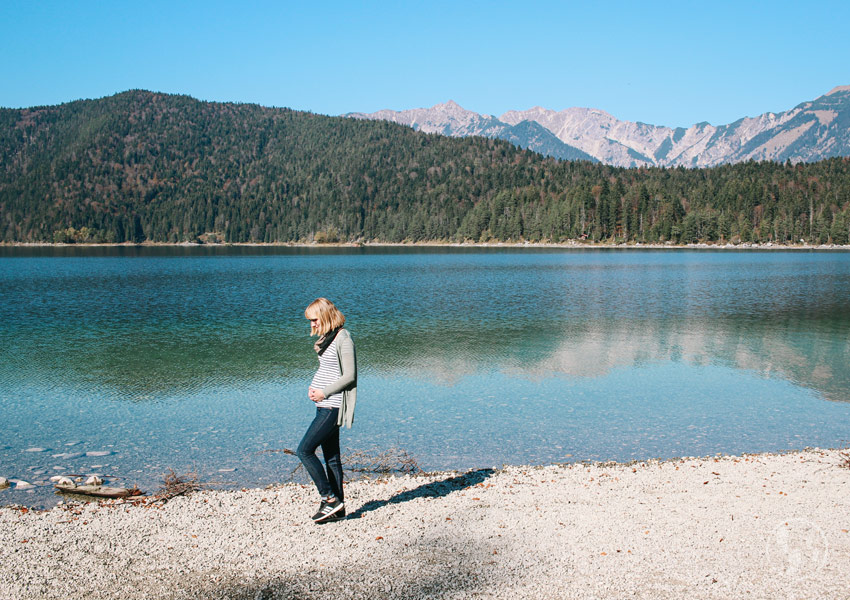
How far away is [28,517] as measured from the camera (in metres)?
8.80

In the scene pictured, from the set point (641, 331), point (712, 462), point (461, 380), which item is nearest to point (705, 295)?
point (641, 331)

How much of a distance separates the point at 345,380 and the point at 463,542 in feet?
8.18

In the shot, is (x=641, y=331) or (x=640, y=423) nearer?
(x=640, y=423)

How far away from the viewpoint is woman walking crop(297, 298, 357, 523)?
7.94 meters

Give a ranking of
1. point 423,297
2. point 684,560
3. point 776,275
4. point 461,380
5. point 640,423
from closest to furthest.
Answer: point 684,560 < point 640,423 < point 461,380 < point 423,297 < point 776,275

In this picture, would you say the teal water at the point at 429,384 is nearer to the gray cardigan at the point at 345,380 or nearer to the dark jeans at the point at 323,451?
the dark jeans at the point at 323,451

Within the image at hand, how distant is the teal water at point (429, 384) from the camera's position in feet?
43.0

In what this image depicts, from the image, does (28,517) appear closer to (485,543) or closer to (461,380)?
(485,543)

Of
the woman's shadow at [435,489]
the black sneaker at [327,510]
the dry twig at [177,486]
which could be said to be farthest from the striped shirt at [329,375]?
the dry twig at [177,486]

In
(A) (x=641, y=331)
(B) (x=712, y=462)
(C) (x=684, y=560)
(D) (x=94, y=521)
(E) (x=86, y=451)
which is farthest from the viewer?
(A) (x=641, y=331)

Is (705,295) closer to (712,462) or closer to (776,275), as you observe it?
(776,275)

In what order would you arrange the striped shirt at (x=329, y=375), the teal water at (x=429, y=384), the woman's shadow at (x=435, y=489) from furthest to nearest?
the teal water at (x=429, y=384)
the woman's shadow at (x=435, y=489)
the striped shirt at (x=329, y=375)

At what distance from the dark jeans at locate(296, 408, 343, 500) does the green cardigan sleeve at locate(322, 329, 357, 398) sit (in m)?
0.31

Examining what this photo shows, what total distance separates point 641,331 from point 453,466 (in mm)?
20940
